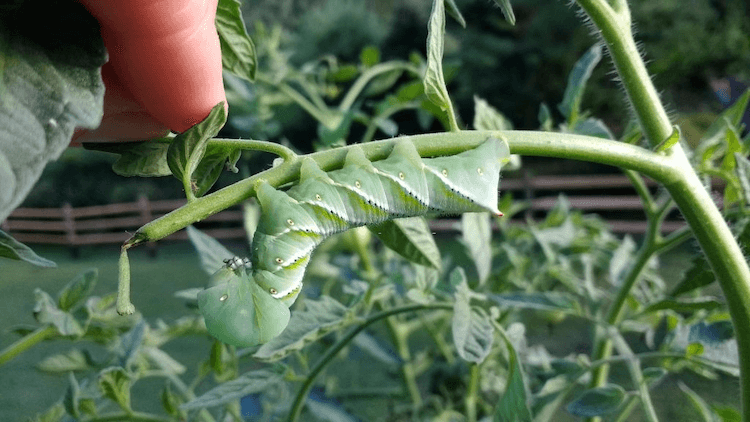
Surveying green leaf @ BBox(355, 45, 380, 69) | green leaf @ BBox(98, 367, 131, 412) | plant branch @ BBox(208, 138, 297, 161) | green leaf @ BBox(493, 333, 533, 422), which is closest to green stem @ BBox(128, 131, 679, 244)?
plant branch @ BBox(208, 138, 297, 161)

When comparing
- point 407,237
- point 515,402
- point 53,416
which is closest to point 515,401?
point 515,402

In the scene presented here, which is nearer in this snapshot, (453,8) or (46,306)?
(453,8)

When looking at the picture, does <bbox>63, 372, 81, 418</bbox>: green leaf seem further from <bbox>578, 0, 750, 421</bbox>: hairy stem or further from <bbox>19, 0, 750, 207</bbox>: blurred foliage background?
<bbox>19, 0, 750, 207</bbox>: blurred foliage background

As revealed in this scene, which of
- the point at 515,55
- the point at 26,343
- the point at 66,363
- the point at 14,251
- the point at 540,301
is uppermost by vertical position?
the point at 14,251

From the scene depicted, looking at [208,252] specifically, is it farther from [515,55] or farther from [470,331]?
[515,55]

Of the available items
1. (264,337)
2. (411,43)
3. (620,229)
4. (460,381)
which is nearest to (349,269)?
(460,381)

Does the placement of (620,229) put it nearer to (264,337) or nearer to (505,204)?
(505,204)
